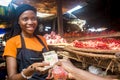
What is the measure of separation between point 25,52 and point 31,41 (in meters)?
0.21

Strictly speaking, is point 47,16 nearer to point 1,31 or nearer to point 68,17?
point 68,17

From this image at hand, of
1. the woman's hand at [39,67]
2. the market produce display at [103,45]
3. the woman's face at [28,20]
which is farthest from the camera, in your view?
the market produce display at [103,45]

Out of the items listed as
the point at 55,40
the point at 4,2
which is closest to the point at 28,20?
the point at 55,40

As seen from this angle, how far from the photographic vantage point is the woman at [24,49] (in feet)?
8.56

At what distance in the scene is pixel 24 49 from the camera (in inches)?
108

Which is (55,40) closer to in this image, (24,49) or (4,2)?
(24,49)

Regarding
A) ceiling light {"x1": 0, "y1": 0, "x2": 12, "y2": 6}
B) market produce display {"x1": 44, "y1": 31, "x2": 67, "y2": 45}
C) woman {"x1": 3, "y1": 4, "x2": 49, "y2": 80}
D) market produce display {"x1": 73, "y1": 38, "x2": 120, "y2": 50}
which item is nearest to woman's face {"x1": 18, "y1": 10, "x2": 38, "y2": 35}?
woman {"x1": 3, "y1": 4, "x2": 49, "y2": 80}

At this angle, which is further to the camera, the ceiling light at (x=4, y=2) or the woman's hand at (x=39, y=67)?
the ceiling light at (x=4, y=2)

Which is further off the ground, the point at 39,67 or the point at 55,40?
the point at 55,40

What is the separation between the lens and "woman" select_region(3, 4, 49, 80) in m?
2.61

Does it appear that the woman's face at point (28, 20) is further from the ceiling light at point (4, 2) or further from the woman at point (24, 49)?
the ceiling light at point (4, 2)

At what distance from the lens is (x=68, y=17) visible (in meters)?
11.9

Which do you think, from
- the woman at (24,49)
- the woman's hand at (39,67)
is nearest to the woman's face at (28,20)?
the woman at (24,49)

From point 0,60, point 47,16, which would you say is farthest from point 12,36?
point 47,16
